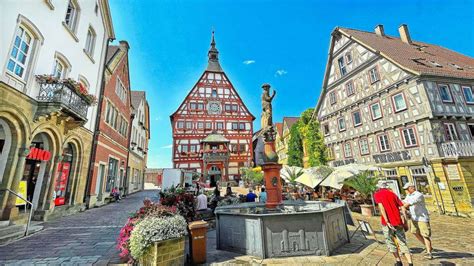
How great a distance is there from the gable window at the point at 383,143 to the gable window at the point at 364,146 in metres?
1.16

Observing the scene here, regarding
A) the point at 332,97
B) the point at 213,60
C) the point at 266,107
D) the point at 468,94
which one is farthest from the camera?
the point at 213,60

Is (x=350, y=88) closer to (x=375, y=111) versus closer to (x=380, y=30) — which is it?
(x=375, y=111)

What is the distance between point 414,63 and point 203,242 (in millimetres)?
19253

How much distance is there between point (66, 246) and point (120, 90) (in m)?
16.2

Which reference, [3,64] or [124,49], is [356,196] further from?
[124,49]

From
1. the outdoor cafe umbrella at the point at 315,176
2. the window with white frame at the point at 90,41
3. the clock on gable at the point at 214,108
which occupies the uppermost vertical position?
the clock on gable at the point at 214,108

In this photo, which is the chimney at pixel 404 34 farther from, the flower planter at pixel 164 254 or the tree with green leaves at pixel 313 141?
the flower planter at pixel 164 254

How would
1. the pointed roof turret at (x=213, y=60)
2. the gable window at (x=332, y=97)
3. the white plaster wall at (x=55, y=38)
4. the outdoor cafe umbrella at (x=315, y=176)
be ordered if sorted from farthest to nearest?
the pointed roof turret at (x=213, y=60) → the gable window at (x=332, y=97) → the outdoor cafe umbrella at (x=315, y=176) → the white plaster wall at (x=55, y=38)

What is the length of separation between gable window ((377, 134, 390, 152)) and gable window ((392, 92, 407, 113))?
2.23 meters

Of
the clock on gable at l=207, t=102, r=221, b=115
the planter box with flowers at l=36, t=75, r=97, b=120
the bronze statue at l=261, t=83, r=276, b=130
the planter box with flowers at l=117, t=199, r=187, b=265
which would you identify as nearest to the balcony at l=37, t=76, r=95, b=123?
the planter box with flowers at l=36, t=75, r=97, b=120

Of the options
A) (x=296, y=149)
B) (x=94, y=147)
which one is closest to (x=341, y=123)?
(x=296, y=149)

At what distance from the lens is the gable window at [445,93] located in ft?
46.3

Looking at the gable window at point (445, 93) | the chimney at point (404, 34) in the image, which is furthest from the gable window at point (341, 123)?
the chimney at point (404, 34)

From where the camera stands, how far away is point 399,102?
15297mm
